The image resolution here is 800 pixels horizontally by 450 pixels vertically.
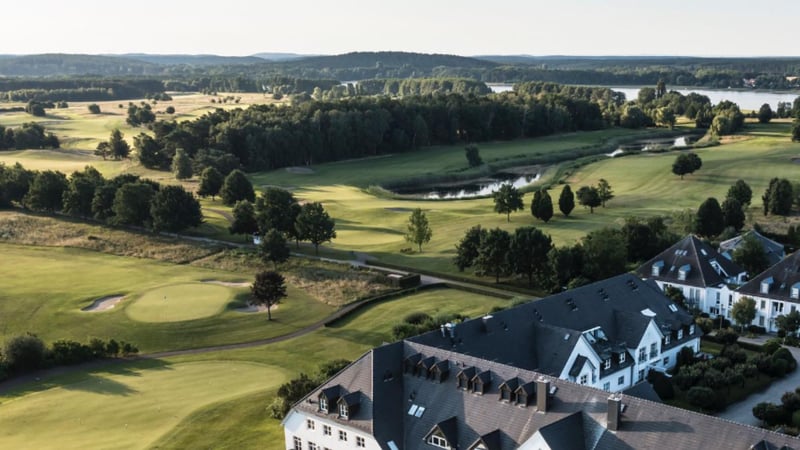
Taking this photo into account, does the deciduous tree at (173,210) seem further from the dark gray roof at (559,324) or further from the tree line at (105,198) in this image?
the dark gray roof at (559,324)

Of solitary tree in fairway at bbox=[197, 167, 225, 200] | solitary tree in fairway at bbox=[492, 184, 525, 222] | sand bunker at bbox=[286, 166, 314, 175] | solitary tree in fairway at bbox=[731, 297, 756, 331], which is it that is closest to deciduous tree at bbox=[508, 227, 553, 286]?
solitary tree in fairway at bbox=[731, 297, 756, 331]

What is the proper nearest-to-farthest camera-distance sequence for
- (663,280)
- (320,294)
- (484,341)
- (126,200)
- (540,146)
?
(484,341) < (663,280) < (320,294) < (126,200) < (540,146)

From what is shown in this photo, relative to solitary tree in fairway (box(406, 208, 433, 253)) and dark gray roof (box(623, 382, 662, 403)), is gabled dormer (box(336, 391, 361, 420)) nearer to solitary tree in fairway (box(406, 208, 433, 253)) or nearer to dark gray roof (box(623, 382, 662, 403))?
dark gray roof (box(623, 382, 662, 403))

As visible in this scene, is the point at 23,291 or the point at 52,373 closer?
the point at 52,373

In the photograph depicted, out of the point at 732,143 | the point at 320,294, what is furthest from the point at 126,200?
the point at 732,143

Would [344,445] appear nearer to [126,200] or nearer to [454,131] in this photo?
[126,200]

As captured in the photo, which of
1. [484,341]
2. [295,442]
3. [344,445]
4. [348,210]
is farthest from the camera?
[348,210]

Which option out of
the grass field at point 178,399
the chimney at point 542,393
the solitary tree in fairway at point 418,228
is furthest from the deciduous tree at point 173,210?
the chimney at point 542,393
